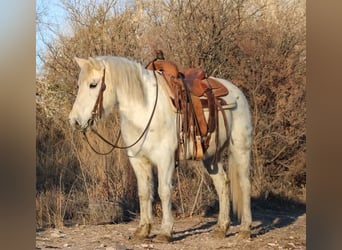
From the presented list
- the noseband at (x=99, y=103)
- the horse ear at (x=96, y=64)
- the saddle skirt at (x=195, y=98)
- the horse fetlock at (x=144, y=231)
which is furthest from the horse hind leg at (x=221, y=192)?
the horse ear at (x=96, y=64)

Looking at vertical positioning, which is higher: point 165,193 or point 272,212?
point 165,193

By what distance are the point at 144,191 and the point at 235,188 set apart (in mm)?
475

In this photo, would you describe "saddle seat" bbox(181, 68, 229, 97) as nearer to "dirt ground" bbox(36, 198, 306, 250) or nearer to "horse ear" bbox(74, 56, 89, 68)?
"horse ear" bbox(74, 56, 89, 68)

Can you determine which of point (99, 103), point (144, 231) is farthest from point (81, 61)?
point (144, 231)

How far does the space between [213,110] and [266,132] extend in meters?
0.32

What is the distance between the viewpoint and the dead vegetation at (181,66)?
309cm

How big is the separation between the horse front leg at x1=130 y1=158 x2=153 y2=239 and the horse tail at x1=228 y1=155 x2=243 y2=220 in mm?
424

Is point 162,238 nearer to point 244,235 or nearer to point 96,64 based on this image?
point 244,235

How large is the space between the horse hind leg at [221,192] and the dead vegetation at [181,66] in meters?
0.04

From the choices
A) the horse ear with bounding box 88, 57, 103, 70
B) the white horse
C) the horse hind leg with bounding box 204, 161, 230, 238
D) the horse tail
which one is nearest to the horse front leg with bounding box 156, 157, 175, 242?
the white horse

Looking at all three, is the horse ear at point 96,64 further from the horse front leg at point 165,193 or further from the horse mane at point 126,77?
the horse front leg at point 165,193

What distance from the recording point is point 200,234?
3133 mm

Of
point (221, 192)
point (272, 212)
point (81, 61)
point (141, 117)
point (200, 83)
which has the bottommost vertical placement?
A: point (272, 212)

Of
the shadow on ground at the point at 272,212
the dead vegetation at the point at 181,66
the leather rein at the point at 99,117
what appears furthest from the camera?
the shadow on ground at the point at 272,212
